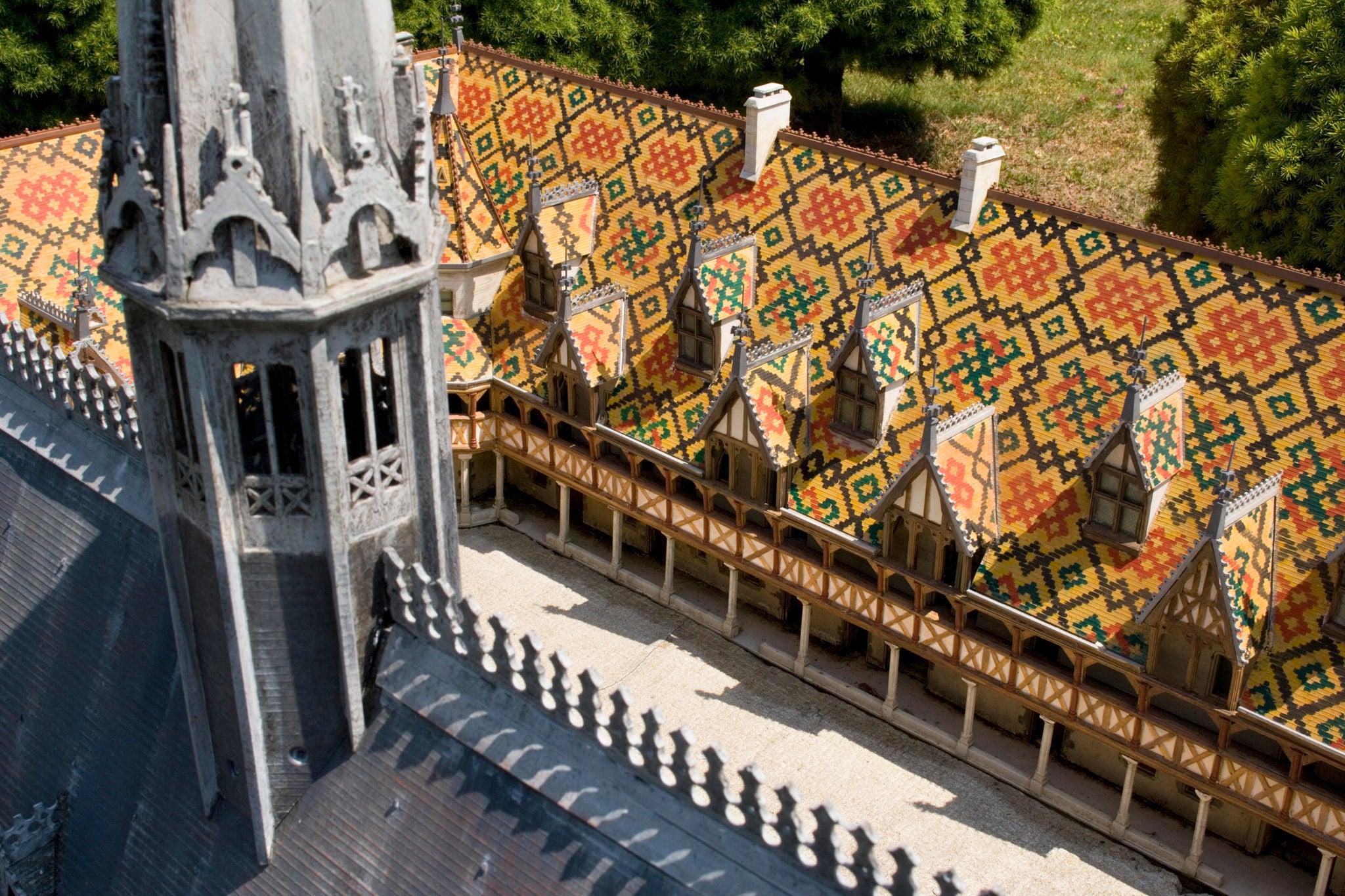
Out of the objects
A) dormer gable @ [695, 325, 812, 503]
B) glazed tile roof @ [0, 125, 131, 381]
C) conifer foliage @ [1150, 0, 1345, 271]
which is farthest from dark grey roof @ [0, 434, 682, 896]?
conifer foliage @ [1150, 0, 1345, 271]

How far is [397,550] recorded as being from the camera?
15711mm

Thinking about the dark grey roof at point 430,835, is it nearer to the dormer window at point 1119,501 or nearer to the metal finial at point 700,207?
the dormer window at point 1119,501

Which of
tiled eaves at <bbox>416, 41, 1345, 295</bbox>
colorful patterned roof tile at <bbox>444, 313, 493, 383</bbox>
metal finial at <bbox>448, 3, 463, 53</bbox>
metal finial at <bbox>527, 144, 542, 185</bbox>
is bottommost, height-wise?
colorful patterned roof tile at <bbox>444, 313, 493, 383</bbox>

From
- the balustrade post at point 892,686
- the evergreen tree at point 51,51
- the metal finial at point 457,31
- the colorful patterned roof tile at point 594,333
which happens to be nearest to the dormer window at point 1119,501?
the balustrade post at point 892,686

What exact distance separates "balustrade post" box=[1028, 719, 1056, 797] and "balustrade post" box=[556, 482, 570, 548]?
38.8 ft

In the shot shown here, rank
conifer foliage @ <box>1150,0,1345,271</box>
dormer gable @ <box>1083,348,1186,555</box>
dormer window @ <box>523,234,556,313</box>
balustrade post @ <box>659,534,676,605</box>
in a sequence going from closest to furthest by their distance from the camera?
1. dormer gable @ <box>1083,348,1186,555</box>
2. balustrade post @ <box>659,534,676,605</box>
3. dormer window @ <box>523,234,556,313</box>
4. conifer foliage @ <box>1150,0,1345,271</box>

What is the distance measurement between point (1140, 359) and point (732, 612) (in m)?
10.7

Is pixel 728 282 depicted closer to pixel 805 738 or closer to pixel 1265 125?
pixel 805 738

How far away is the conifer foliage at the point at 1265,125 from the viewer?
37750mm

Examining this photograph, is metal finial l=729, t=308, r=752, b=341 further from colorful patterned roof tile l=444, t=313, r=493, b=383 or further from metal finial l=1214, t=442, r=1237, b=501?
metal finial l=1214, t=442, r=1237, b=501

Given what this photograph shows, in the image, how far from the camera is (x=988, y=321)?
2902 cm

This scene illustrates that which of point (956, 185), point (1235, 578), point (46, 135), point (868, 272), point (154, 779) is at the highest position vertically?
point (956, 185)

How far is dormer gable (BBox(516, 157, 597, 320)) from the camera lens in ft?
112

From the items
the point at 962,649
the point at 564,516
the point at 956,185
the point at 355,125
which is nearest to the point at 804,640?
the point at 962,649
